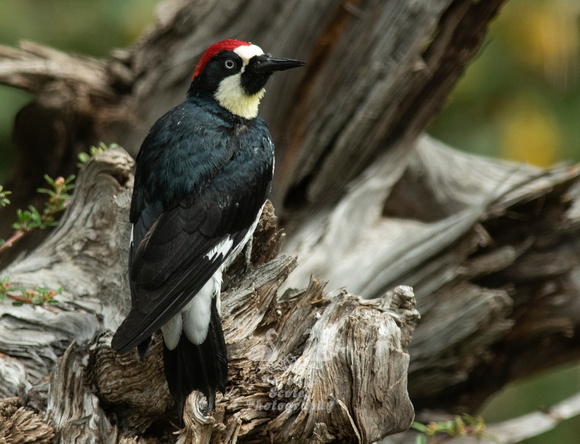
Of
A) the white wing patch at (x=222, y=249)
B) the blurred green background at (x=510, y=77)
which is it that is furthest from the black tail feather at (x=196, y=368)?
the blurred green background at (x=510, y=77)

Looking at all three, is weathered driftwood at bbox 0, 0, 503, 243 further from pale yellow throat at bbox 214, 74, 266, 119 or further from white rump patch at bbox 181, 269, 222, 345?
white rump patch at bbox 181, 269, 222, 345

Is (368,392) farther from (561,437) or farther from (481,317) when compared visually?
(561,437)

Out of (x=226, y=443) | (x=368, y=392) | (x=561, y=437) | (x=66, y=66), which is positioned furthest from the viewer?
(x=561, y=437)

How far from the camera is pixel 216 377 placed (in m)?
2.60

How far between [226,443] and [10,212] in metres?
2.56

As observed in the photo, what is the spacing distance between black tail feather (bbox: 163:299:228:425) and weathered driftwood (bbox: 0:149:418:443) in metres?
0.08

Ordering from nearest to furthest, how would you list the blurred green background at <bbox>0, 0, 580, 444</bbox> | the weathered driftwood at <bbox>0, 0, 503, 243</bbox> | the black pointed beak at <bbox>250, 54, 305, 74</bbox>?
the black pointed beak at <bbox>250, 54, 305, 74</bbox>, the weathered driftwood at <bbox>0, 0, 503, 243</bbox>, the blurred green background at <bbox>0, 0, 580, 444</bbox>

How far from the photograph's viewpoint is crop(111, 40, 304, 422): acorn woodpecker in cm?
260

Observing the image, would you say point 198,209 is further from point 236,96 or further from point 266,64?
point 266,64

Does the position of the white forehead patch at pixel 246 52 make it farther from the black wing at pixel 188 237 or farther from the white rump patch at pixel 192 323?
the white rump patch at pixel 192 323

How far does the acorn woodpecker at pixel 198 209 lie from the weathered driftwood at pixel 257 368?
4.9 inches

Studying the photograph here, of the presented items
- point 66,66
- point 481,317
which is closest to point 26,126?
point 66,66

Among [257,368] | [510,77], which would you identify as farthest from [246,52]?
[510,77]

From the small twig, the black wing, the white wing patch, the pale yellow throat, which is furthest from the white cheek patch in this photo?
the small twig
